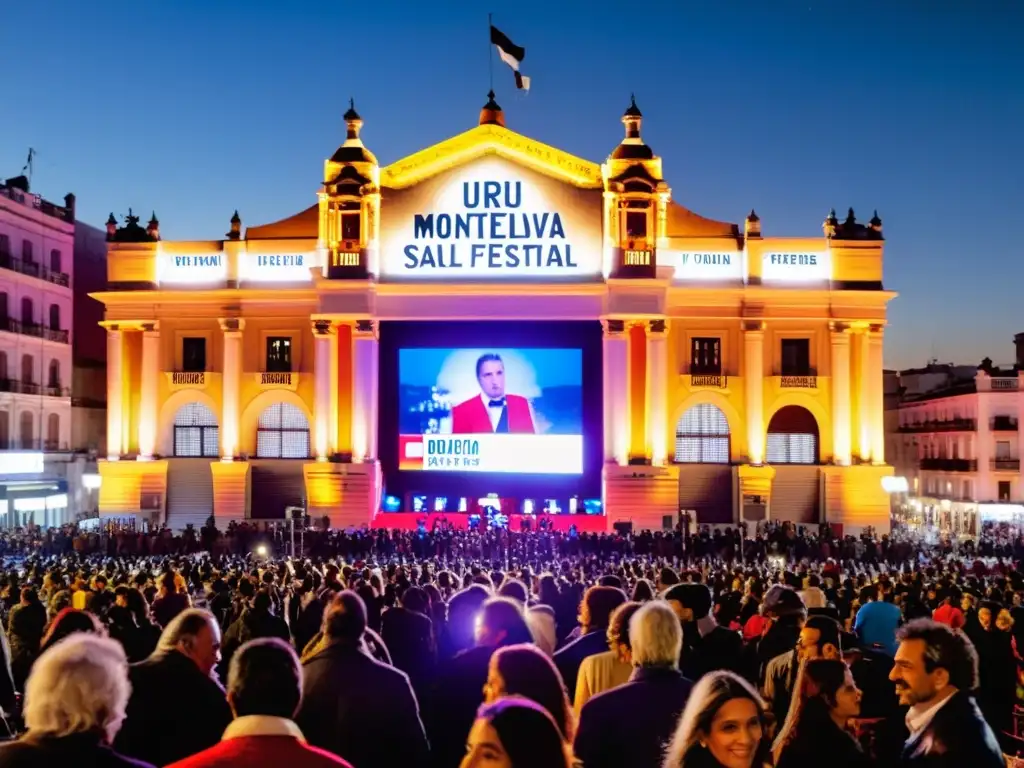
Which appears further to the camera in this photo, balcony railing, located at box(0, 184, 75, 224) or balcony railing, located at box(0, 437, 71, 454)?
balcony railing, located at box(0, 184, 75, 224)

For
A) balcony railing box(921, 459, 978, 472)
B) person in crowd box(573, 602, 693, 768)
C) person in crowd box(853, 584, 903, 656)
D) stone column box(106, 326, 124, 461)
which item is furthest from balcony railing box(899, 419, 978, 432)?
person in crowd box(573, 602, 693, 768)

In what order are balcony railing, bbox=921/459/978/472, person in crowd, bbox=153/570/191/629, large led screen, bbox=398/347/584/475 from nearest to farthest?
person in crowd, bbox=153/570/191/629 → large led screen, bbox=398/347/584/475 → balcony railing, bbox=921/459/978/472

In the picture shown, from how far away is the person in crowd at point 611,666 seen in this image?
293 inches

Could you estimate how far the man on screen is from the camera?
148 ft

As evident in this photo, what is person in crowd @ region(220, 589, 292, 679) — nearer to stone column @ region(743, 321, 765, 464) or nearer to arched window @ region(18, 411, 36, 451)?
stone column @ region(743, 321, 765, 464)

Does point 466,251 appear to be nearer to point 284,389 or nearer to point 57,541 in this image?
point 284,389

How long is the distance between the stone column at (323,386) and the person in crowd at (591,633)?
126 ft

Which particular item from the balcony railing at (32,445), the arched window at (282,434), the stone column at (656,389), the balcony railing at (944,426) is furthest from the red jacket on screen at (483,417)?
the balcony railing at (944,426)

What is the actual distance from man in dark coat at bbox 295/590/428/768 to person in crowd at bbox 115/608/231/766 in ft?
1.75

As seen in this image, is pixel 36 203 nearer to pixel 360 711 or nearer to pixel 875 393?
pixel 875 393

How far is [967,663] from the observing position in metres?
6.12

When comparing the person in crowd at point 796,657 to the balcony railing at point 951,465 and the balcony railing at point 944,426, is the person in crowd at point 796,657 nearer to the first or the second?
the balcony railing at point 951,465

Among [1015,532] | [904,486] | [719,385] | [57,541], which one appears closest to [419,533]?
[57,541]

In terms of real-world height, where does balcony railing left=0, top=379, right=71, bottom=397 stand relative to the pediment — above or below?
below
